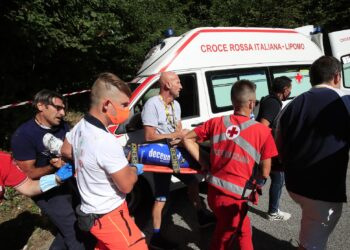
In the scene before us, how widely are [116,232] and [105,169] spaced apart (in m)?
0.48

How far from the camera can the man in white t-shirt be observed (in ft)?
6.25

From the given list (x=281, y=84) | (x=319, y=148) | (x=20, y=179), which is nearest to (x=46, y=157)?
(x=20, y=179)

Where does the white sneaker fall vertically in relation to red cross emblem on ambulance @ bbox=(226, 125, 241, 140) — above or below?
below

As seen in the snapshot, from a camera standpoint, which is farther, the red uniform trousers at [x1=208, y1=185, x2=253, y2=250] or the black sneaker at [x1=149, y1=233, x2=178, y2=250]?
the black sneaker at [x1=149, y1=233, x2=178, y2=250]

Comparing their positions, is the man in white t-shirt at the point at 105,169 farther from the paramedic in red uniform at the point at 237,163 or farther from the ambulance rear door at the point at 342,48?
the ambulance rear door at the point at 342,48

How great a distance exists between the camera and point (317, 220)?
2.29 meters

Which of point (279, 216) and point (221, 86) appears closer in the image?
point (279, 216)

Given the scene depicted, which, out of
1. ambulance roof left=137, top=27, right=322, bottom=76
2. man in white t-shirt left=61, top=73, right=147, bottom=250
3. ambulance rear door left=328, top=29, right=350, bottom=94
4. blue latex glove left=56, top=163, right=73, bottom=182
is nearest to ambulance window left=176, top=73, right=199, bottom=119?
ambulance roof left=137, top=27, right=322, bottom=76

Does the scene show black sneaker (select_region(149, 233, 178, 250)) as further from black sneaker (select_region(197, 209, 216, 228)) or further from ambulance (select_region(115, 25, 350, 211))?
ambulance (select_region(115, 25, 350, 211))

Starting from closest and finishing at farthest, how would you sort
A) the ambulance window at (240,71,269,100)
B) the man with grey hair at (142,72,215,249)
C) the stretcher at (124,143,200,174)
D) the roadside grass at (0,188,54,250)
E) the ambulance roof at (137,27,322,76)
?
the stretcher at (124,143,200,174) < the man with grey hair at (142,72,215,249) < the roadside grass at (0,188,54,250) < the ambulance roof at (137,27,322,76) < the ambulance window at (240,71,269,100)

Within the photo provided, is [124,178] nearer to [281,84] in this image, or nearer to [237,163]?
[237,163]

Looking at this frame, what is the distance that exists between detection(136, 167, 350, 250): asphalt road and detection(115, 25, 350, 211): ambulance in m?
0.45

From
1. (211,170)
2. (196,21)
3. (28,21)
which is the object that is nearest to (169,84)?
(211,170)

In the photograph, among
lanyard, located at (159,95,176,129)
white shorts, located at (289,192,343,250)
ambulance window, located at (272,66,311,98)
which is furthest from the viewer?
ambulance window, located at (272,66,311,98)
